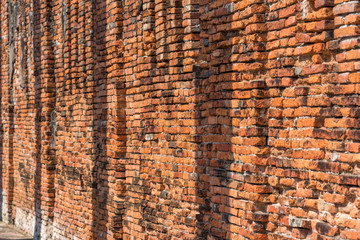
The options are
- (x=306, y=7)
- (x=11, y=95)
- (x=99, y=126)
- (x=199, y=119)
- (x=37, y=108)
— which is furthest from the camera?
(x=11, y=95)

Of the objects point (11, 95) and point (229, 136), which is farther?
point (11, 95)

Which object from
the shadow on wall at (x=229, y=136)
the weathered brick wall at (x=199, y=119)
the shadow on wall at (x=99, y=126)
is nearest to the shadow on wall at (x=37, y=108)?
the weathered brick wall at (x=199, y=119)

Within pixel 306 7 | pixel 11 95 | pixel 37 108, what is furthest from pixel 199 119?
pixel 11 95

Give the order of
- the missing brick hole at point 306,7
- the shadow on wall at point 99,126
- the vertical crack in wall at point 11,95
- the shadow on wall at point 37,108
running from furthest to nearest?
1. the vertical crack in wall at point 11,95
2. the shadow on wall at point 37,108
3. the shadow on wall at point 99,126
4. the missing brick hole at point 306,7

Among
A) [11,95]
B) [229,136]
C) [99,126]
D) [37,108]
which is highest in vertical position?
[11,95]

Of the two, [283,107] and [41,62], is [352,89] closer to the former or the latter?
[283,107]

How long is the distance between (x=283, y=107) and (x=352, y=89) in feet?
2.46

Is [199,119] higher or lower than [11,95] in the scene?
lower

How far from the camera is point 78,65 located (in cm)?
934

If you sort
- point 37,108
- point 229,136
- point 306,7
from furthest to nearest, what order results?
point 37,108, point 229,136, point 306,7

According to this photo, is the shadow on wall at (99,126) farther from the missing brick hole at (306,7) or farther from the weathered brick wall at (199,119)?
the missing brick hole at (306,7)

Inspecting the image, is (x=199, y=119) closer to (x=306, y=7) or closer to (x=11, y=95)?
(x=306, y=7)

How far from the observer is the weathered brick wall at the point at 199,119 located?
4254 mm

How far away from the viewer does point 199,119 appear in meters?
5.93
